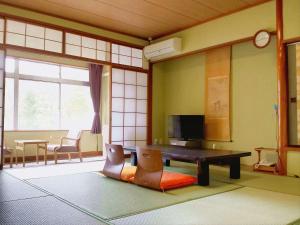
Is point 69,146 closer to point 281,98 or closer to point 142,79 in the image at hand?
point 142,79

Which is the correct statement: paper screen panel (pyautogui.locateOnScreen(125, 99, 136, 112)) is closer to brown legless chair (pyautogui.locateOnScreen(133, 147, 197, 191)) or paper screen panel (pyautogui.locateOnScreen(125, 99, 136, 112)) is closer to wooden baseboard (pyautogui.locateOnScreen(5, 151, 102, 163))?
wooden baseboard (pyautogui.locateOnScreen(5, 151, 102, 163))

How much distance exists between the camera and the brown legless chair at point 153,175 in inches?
130

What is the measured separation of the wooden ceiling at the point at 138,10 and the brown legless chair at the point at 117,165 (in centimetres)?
243

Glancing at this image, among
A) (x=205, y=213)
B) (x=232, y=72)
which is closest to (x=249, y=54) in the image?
(x=232, y=72)

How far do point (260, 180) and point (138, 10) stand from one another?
134 inches

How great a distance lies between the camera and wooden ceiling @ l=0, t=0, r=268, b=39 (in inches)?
186

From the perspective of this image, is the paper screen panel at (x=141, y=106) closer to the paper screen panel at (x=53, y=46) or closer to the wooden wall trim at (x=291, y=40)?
the paper screen panel at (x=53, y=46)

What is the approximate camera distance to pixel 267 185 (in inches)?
141

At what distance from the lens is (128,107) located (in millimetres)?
6465

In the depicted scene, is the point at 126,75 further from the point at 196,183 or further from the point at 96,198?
the point at 96,198

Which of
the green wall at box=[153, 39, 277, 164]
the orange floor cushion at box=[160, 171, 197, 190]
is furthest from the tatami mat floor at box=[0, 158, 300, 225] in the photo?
the green wall at box=[153, 39, 277, 164]

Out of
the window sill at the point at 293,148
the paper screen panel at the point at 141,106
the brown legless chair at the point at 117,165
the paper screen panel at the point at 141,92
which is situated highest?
the paper screen panel at the point at 141,92

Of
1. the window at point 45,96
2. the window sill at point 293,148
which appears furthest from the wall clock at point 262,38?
the window at point 45,96

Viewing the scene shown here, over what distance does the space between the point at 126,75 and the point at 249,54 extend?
2.63 m
